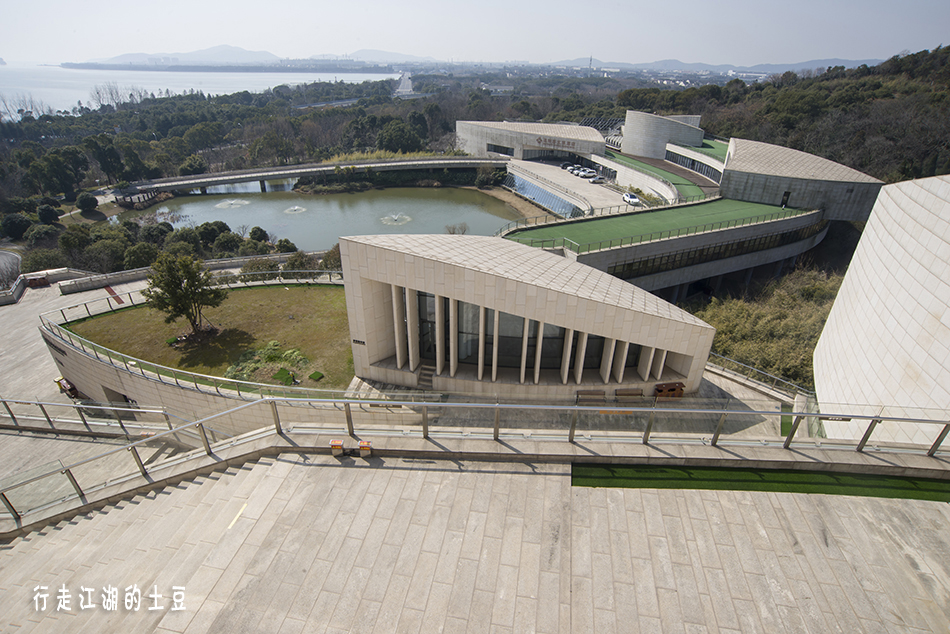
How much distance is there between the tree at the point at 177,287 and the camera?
20344 mm

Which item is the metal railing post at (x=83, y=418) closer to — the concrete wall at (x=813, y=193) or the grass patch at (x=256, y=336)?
the grass patch at (x=256, y=336)

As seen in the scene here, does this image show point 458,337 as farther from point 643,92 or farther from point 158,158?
point 643,92

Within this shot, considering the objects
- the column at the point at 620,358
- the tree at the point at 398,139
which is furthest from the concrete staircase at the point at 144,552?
the tree at the point at 398,139

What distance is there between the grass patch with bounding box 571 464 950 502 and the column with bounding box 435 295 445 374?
9.78 meters

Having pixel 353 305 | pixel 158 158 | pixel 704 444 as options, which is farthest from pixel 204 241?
pixel 704 444

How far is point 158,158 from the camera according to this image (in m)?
75.6

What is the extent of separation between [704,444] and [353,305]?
1348cm

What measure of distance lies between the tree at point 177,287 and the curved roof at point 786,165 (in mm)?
43146


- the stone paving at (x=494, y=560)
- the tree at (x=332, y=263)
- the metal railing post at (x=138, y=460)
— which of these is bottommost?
the tree at (x=332, y=263)

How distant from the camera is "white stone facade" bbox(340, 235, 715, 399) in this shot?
16484 mm

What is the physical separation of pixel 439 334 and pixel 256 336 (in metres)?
10.1

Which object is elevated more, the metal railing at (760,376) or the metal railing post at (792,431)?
the metal railing post at (792,431)

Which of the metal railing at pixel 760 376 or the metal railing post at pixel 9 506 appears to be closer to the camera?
the metal railing post at pixel 9 506

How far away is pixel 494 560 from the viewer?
7.28m
